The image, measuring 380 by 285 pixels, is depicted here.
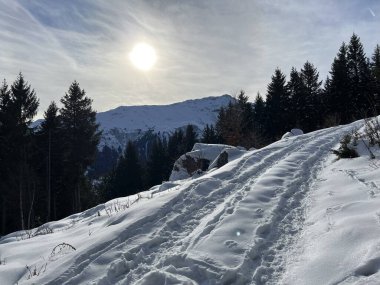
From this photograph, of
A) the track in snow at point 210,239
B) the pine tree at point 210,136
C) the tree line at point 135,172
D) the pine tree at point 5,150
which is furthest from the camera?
the pine tree at point 210,136

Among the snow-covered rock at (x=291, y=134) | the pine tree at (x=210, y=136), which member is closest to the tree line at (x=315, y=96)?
the pine tree at (x=210, y=136)

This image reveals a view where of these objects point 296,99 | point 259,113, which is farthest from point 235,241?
point 259,113

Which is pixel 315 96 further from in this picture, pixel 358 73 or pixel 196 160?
pixel 196 160

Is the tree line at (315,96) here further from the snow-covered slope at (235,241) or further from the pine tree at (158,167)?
the snow-covered slope at (235,241)

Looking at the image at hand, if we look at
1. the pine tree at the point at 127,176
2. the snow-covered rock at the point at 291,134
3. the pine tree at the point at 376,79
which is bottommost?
the pine tree at the point at 127,176

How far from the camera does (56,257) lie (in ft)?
17.1

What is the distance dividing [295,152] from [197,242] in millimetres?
7752

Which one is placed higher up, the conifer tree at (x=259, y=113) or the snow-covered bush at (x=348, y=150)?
the conifer tree at (x=259, y=113)

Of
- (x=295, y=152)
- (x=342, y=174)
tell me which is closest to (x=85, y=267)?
(x=342, y=174)

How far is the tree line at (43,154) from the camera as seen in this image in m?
29.2

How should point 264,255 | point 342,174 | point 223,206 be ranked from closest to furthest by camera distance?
point 264,255
point 223,206
point 342,174

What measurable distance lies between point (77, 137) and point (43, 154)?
11.6 feet

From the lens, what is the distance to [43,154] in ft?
114

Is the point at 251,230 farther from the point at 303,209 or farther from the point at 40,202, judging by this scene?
the point at 40,202
